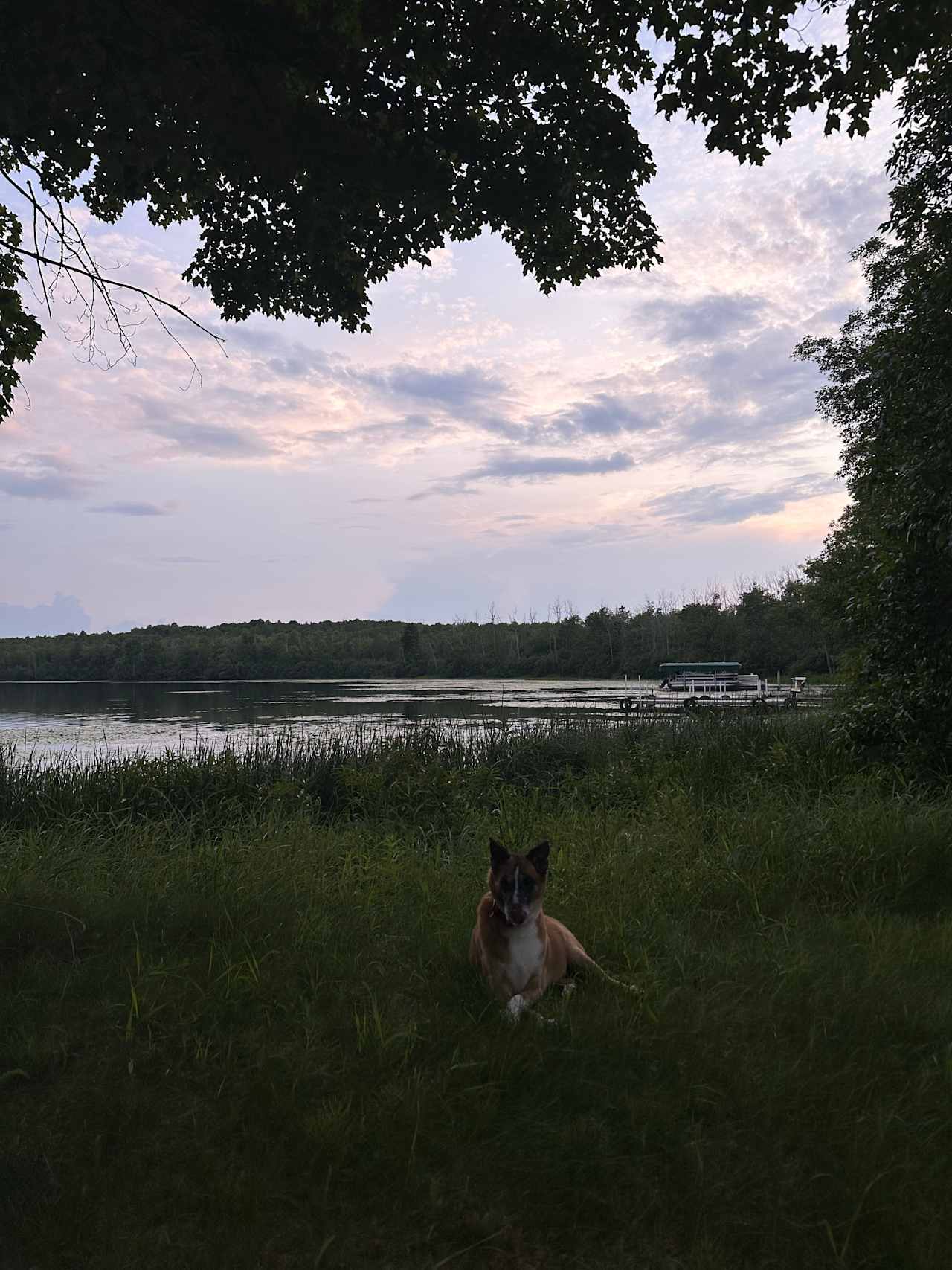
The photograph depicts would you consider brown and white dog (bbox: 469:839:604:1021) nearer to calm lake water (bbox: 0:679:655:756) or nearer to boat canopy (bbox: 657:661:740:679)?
calm lake water (bbox: 0:679:655:756)

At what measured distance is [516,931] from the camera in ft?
14.8

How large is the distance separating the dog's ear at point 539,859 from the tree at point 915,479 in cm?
836

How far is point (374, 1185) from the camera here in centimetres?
343

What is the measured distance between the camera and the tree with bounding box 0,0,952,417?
6.04 meters

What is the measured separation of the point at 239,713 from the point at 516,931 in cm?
4379

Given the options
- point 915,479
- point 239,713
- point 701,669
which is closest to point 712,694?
point 701,669

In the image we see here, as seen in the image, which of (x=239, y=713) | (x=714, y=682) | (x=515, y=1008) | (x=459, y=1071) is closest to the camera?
(x=459, y=1071)

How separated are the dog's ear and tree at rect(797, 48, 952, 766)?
836 cm

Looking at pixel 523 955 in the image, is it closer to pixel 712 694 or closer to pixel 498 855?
pixel 498 855

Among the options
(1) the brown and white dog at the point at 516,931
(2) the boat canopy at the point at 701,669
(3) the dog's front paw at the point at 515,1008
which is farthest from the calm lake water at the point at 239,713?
(3) the dog's front paw at the point at 515,1008

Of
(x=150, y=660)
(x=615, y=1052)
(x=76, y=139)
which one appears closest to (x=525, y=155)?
(x=76, y=139)

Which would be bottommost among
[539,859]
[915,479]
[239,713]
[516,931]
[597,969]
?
[239,713]

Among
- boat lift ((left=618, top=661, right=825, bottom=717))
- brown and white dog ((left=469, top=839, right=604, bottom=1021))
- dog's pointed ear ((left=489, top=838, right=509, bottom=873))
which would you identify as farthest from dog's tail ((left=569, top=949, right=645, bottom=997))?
boat lift ((left=618, top=661, right=825, bottom=717))

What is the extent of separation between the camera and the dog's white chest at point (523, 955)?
178 inches
